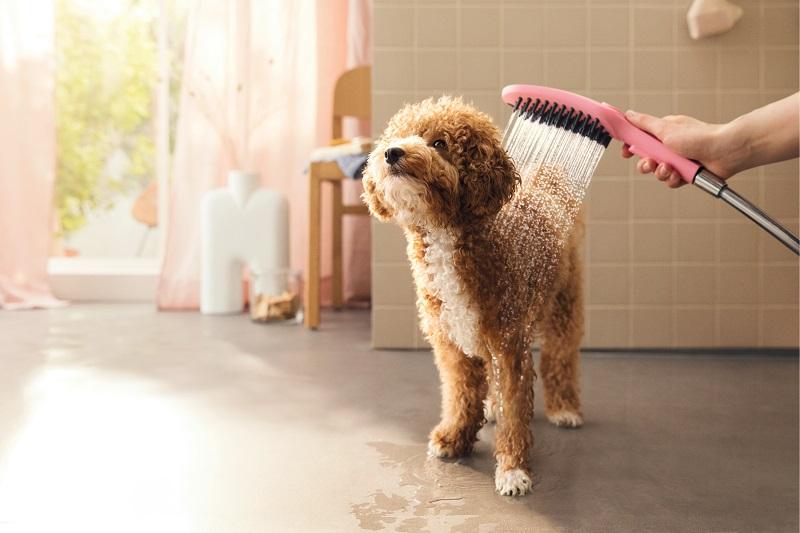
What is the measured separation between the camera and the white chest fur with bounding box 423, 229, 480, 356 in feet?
4.39

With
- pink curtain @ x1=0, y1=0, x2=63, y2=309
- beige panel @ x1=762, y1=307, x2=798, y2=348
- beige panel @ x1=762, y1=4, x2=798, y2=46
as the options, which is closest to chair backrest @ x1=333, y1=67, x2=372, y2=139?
pink curtain @ x1=0, y1=0, x2=63, y2=309

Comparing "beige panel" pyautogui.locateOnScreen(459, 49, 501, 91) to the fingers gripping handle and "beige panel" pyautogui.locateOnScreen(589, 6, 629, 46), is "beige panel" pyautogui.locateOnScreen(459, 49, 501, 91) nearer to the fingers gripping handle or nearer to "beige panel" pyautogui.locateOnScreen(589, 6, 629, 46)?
"beige panel" pyautogui.locateOnScreen(589, 6, 629, 46)

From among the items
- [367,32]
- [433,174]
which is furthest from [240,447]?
[367,32]

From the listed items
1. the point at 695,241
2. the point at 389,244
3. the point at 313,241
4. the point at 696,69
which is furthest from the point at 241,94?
the point at 695,241

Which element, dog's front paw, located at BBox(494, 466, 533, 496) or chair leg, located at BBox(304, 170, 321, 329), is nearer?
dog's front paw, located at BBox(494, 466, 533, 496)

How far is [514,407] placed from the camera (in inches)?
53.9

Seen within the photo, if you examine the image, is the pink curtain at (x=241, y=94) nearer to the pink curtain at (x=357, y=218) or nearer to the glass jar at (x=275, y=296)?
the pink curtain at (x=357, y=218)

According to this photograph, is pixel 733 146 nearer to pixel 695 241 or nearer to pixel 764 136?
pixel 764 136

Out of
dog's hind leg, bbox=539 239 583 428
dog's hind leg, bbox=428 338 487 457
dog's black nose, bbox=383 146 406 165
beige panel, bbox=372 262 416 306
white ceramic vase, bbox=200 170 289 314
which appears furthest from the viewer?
white ceramic vase, bbox=200 170 289 314

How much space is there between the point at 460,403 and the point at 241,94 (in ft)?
8.58

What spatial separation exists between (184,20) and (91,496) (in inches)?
127

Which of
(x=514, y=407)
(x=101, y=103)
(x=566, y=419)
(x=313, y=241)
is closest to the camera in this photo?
(x=514, y=407)

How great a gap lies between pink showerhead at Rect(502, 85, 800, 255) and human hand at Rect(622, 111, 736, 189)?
0.05ft

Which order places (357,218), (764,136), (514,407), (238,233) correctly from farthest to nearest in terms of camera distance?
(357,218), (238,233), (514,407), (764,136)
